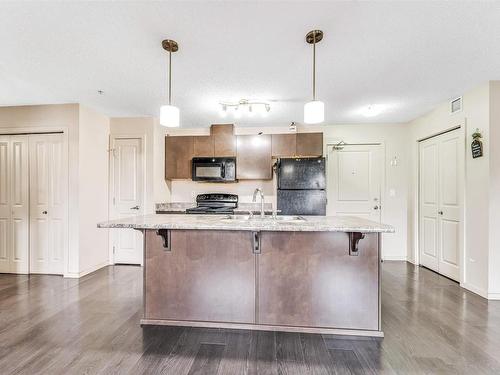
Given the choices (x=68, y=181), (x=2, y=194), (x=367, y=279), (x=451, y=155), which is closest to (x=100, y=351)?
(x=367, y=279)

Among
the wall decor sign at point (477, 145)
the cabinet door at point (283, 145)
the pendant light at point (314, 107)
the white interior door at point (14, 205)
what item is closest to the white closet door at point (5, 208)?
the white interior door at point (14, 205)

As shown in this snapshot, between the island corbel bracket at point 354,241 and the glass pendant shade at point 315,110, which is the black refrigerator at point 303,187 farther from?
the glass pendant shade at point 315,110

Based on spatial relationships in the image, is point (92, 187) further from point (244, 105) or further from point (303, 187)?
point (303, 187)

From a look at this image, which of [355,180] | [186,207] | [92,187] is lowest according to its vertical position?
[186,207]

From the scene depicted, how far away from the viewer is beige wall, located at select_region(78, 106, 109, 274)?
356cm

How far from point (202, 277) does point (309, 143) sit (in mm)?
2868

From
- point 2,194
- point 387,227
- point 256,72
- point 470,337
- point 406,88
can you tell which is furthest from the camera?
point 2,194

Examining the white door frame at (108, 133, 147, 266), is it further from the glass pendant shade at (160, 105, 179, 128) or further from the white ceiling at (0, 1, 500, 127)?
the glass pendant shade at (160, 105, 179, 128)

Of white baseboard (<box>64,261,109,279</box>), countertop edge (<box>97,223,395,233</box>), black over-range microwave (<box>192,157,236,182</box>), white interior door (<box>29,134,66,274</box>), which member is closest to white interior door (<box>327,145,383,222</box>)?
black over-range microwave (<box>192,157,236,182</box>)

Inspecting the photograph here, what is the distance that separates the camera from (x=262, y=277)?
2.15 m

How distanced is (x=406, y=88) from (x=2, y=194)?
5.68 m

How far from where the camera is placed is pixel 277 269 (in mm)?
2143

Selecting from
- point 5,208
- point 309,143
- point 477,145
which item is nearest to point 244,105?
point 309,143

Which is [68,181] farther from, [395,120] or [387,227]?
[395,120]
